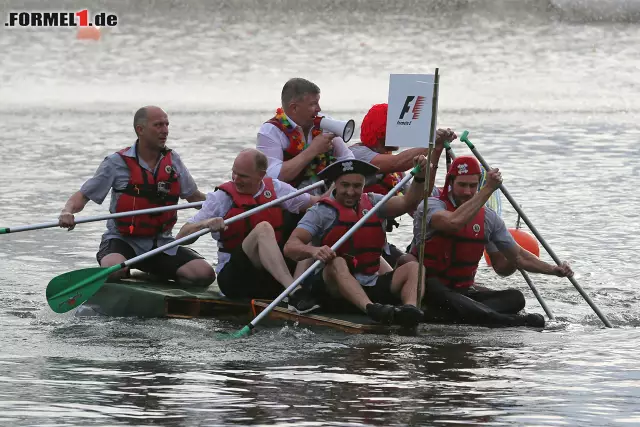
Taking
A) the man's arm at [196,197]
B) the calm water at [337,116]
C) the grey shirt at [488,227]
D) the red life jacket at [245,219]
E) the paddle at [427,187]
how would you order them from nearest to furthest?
the calm water at [337,116] < the paddle at [427,187] < the grey shirt at [488,227] < the red life jacket at [245,219] < the man's arm at [196,197]

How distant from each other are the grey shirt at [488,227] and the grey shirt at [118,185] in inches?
69.7

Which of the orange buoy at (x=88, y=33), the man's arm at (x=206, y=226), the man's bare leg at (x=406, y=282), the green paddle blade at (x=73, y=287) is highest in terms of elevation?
the orange buoy at (x=88, y=33)

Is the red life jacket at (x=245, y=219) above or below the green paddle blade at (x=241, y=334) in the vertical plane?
above

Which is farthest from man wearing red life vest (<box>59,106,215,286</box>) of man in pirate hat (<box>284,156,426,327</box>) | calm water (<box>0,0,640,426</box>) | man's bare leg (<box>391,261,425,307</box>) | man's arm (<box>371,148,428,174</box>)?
man's bare leg (<box>391,261,425,307</box>)

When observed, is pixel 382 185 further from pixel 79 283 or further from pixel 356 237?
pixel 79 283

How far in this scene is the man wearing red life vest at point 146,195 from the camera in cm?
924

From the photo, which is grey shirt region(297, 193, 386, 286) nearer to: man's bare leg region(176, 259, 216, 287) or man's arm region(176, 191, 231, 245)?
man's arm region(176, 191, 231, 245)

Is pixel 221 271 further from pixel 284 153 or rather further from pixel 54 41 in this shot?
pixel 54 41

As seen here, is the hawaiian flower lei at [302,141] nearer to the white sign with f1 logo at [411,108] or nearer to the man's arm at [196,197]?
the man's arm at [196,197]

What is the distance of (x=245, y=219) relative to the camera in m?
8.95

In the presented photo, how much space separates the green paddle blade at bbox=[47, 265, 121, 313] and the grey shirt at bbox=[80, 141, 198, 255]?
57 cm

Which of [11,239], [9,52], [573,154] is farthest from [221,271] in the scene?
[9,52]

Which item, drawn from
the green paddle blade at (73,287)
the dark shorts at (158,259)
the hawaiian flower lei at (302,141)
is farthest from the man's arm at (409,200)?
the green paddle blade at (73,287)

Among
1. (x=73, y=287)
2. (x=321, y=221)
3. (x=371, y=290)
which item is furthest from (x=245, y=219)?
(x=73, y=287)
